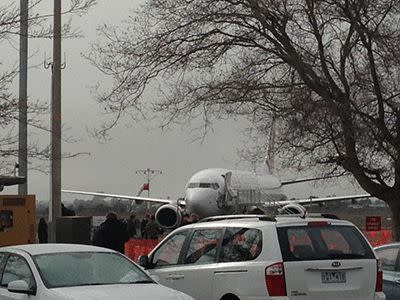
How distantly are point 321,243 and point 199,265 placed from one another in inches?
65.0

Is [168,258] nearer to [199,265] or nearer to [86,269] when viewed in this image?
[199,265]

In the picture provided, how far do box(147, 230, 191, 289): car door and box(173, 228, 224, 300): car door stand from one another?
0.40 feet

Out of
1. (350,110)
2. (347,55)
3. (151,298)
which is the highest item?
(347,55)

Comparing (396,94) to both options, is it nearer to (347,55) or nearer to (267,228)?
(347,55)

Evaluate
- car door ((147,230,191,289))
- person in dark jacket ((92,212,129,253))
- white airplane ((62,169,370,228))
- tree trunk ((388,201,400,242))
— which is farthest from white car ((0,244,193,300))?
white airplane ((62,169,370,228))

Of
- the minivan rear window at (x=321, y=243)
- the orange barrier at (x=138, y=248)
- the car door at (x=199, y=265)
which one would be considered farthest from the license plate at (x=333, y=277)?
the orange barrier at (x=138, y=248)

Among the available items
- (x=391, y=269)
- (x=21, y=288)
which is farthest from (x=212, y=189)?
(x=21, y=288)

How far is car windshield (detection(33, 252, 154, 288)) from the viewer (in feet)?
32.6

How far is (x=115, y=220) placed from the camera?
68.3ft

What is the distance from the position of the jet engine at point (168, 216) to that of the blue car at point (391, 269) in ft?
90.9

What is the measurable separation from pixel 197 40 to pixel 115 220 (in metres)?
4.80

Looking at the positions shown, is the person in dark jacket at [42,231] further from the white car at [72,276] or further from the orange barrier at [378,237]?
the white car at [72,276]

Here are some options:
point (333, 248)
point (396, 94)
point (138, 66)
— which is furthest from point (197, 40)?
point (333, 248)

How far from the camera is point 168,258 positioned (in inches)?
489
